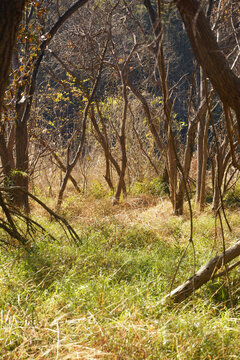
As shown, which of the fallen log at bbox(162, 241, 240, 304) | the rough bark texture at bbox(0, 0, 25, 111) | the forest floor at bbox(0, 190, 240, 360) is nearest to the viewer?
the rough bark texture at bbox(0, 0, 25, 111)

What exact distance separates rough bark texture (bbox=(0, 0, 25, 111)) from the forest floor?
4.77 feet

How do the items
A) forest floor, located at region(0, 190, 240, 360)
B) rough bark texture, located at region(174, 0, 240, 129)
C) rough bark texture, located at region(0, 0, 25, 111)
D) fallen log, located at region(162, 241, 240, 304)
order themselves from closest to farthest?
rough bark texture, located at region(0, 0, 25, 111), rough bark texture, located at region(174, 0, 240, 129), forest floor, located at region(0, 190, 240, 360), fallen log, located at region(162, 241, 240, 304)

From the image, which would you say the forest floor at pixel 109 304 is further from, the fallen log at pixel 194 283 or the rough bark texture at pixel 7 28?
the rough bark texture at pixel 7 28

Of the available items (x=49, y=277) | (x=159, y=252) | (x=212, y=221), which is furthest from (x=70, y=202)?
(x=49, y=277)

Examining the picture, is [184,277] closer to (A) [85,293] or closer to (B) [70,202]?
(A) [85,293]

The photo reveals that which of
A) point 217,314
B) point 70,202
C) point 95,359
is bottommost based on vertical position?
point 217,314

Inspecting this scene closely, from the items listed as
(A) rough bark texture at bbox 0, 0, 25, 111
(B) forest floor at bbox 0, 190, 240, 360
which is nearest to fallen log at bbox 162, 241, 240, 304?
(B) forest floor at bbox 0, 190, 240, 360

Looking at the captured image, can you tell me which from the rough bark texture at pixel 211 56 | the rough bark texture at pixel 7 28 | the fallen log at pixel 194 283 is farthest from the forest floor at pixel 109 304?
the rough bark texture at pixel 7 28

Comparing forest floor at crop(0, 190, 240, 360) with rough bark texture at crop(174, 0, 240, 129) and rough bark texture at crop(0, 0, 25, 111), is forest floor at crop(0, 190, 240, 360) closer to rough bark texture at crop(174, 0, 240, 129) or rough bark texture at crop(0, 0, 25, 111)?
rough bark texture at crop(174, 0, 240, 129)

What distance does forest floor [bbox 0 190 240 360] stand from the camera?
215cm

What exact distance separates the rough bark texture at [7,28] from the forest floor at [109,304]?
1455mm

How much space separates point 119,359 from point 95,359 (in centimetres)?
24

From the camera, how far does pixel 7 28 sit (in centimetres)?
169

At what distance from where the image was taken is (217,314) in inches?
112
